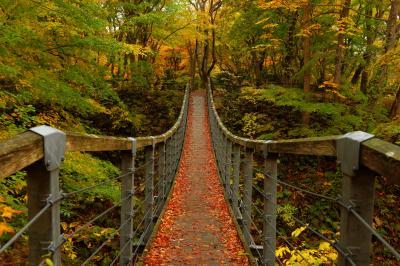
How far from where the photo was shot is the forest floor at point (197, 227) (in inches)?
190

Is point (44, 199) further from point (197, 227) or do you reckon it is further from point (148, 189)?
point (197, 227)

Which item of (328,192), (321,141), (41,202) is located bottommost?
(328,192)

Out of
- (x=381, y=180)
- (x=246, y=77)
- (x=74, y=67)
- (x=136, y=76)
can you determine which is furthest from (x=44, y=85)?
(x=246, y=77)

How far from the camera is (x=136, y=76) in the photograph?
65.4 feet

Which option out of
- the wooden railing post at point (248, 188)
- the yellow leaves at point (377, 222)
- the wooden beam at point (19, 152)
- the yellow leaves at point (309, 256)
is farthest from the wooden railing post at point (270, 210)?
the yellow leaves at point (377, 222)

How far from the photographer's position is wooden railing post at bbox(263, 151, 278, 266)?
3.68 metres

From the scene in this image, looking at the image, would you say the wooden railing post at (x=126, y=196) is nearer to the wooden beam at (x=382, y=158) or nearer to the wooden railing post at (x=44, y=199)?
the wooden railing post at (x=44, y=199)

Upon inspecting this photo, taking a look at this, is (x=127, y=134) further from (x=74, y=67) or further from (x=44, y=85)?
(x=44, y=85)

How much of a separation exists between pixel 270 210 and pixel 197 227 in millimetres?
2649

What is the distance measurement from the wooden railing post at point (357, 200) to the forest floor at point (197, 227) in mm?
3041

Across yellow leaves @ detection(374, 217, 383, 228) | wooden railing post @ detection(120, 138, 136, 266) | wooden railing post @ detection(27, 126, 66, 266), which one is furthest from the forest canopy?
wooden railing post @ detection(120, 138, 136, 266)

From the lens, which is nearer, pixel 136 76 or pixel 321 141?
pixel 321 141

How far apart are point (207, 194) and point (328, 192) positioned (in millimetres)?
5514

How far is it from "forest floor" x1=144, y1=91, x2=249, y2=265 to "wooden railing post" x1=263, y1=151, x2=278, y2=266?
3.34 feet
